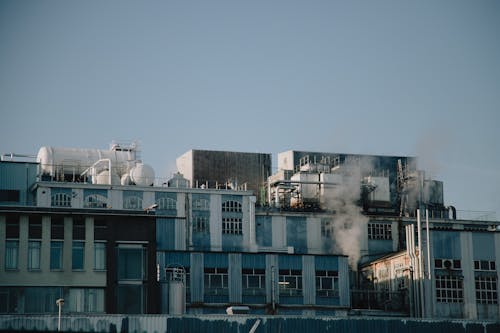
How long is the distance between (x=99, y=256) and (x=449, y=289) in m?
38.6

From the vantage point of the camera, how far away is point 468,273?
108 meters

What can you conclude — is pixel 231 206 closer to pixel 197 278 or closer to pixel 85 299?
pixel 197 278

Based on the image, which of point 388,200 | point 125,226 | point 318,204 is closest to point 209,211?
point 318,204

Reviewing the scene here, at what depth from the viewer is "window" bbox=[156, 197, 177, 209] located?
113 m

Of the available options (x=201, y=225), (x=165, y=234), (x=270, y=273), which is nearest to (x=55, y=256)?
(x=270, y=273)

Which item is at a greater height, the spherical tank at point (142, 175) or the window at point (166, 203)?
the spherical tank at point (142, 175)

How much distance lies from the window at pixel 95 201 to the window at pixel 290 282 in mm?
19815

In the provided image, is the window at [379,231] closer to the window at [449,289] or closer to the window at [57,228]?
the window at [449,289]

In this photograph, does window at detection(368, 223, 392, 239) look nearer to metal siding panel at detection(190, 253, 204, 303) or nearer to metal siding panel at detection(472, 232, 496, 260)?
metal siding panel at detection(472, 232, 496, 260)

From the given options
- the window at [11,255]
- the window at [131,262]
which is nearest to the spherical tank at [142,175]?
the window at [131,262]

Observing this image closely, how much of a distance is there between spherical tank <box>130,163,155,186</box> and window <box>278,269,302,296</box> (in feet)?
61.4

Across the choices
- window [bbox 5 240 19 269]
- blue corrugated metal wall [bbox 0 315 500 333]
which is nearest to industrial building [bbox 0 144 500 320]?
window [bbox 5 240 19 269]

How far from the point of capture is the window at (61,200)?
108350mm

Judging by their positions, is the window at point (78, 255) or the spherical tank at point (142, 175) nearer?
the window at point (78, 255)
